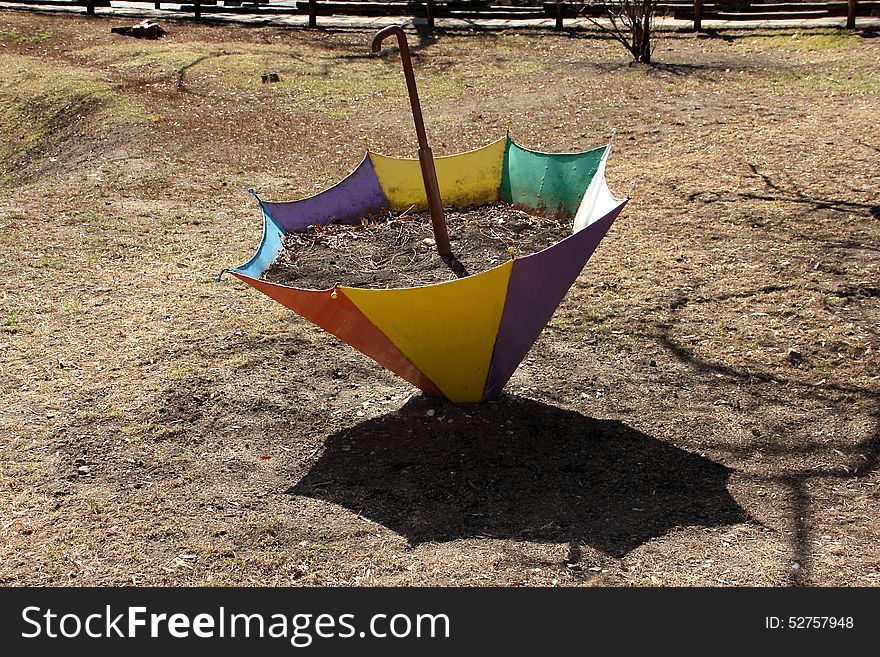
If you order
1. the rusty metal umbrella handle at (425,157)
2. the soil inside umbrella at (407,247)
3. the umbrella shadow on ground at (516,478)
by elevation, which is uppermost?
the rusty metal umbrella handle at (425,157)

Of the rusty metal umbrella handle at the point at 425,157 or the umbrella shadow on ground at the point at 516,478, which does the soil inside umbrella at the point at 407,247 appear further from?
the umbrella shadow on ground at the point at 516,478

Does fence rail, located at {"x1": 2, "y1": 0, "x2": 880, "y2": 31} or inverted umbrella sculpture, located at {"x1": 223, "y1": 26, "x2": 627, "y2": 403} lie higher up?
fence rail, located at {"x1": 2, "y1": 0, "x2": 880, "y2": 31}

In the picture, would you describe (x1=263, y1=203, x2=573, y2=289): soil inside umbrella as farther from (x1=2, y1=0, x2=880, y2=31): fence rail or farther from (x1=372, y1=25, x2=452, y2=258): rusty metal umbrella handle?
(x1=2, y1=0, x2=880, y2=31): fence rail

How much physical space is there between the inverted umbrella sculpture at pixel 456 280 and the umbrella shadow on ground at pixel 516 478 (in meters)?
0.26

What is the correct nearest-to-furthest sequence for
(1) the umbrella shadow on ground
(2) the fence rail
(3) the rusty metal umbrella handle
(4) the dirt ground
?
(4) the dirt ground → (1) the umbrella shadow on ground → (3) the rusty metal umbrella handle → (2) the fence rail

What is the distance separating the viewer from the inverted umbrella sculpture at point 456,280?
429 centimetres

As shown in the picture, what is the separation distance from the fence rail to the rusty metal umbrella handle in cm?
1147

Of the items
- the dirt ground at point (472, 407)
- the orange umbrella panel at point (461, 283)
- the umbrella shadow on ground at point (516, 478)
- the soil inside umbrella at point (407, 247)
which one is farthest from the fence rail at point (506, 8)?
the umbrella shadow on ground at point (516, 478)

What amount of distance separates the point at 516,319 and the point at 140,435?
6.92ft

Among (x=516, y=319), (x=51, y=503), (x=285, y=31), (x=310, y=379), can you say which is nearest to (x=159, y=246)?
(x=310, y=379)

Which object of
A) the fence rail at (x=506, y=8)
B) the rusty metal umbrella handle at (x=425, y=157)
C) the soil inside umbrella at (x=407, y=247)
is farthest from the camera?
the fence rail at (x=506, y=8)

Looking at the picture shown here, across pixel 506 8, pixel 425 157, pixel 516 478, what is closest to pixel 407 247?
pixel 425 157

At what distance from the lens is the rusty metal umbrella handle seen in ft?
14.5

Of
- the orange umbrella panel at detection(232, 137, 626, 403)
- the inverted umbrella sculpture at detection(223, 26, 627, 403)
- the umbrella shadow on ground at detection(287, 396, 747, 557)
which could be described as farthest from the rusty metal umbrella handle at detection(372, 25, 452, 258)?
the umbrella shadow on ground at detection(287, 396, 747, 557)
